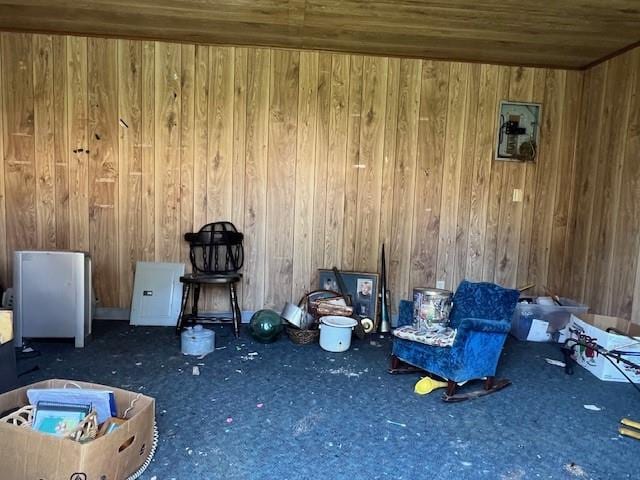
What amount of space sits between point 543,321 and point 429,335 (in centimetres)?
163

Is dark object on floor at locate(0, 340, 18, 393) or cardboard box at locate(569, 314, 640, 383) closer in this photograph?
dark object on floor at locate(0, 340, 18, 393)

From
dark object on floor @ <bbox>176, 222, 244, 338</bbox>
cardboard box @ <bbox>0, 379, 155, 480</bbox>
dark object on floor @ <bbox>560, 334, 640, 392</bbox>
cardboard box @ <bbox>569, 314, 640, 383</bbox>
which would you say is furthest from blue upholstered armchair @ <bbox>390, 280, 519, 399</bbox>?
cardboard box @ <bbox>0, 379, 155, 480</bbox>

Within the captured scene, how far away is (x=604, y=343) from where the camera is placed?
295 cm

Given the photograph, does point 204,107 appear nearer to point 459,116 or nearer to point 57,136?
point 57,136

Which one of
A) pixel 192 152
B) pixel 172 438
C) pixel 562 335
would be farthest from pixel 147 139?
pixel 562 335

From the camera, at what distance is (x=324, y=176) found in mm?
3969

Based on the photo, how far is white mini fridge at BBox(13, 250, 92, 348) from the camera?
3166mm

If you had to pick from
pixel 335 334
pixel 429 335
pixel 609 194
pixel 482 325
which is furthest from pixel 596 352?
pixel 335 334

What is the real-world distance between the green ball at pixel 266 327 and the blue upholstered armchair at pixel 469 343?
38.1 inches

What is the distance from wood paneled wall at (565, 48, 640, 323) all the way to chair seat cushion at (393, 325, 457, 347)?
1656 millimetres

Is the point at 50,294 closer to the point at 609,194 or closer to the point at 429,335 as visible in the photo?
the point at 429,335

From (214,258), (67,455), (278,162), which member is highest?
(278,162)

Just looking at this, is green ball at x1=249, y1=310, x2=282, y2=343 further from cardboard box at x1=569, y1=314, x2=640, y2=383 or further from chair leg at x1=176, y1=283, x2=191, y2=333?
cardboard box at x1=569, y1=314, x2=640, y2=383

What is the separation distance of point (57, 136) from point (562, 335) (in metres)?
4.58
